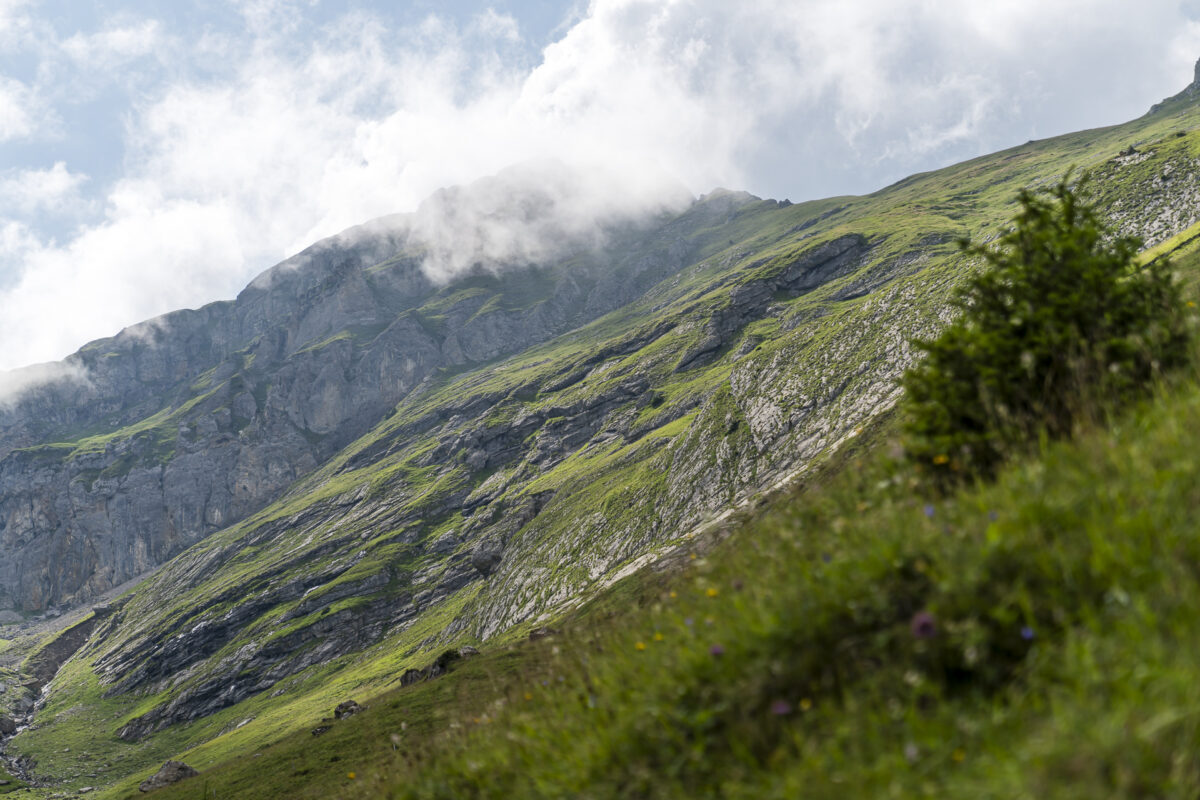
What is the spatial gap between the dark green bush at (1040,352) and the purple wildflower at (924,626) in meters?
2.88

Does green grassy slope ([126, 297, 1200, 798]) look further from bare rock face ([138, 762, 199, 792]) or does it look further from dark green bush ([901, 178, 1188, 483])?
bare rock face ([138, 762, 199, 792])

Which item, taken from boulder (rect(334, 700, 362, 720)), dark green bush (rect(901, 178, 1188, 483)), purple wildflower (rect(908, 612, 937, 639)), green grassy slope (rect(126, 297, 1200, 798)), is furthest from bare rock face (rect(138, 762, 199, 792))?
purple wildflower (rect(908, 612, 937, 639))

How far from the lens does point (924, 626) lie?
15.3 feet

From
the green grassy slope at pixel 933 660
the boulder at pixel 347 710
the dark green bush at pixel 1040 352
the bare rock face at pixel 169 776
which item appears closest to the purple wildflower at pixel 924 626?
the green grassy slope at pixel 933 660

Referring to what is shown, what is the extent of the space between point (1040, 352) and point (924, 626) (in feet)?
16.6

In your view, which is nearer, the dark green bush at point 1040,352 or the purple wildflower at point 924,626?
the purple wildflower at point 924,626

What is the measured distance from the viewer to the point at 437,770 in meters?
8.13

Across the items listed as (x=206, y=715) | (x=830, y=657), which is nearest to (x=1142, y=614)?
(x=830, y=657)

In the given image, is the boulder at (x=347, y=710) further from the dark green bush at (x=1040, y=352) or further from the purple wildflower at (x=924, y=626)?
the purple wildflower at (x=924, y=626)

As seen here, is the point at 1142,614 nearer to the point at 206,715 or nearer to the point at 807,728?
the point at 807,728

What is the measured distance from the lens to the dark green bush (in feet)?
24.0

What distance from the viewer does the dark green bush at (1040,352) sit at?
24.0ft

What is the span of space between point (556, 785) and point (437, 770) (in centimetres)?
293

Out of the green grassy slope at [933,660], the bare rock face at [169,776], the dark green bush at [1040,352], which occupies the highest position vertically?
the dark green bush at [1040,352]
